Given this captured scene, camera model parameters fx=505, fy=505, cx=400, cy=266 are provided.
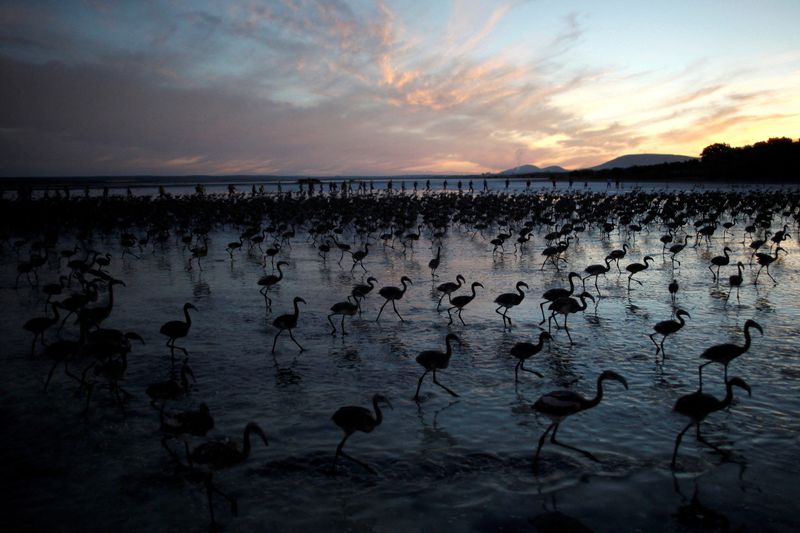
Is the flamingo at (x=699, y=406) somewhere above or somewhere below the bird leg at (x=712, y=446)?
above

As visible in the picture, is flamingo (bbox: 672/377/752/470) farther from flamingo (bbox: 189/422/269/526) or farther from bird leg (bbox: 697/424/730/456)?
flamingo (bbox: 189/422/269/526)

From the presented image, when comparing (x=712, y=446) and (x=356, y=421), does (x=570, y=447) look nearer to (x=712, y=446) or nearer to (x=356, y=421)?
(x=712, y=446)

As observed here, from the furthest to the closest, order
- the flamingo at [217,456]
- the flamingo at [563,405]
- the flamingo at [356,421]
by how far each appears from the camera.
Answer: the flamingo at [563,405] → the flamingo at [356,421] → the flamingo at [217,456]

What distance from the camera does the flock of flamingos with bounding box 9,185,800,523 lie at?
224 inches

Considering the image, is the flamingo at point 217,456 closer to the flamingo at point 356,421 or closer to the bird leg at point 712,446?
the flamingo at point 356,421

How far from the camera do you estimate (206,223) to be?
27.5 meters

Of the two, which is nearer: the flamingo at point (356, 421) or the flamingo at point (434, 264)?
the flamingo at point (356, 421)

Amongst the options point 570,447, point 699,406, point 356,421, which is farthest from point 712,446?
point 356,421

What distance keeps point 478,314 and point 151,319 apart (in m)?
7.32

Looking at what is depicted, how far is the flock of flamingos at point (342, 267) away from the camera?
568 centimetres

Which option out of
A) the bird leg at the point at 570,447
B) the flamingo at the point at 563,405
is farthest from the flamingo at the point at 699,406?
the bird leg at the point at 570,447

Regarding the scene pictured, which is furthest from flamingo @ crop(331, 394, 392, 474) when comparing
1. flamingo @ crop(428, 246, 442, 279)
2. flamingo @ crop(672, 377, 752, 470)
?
flamingo @ crop(428, 246, 442, 279)

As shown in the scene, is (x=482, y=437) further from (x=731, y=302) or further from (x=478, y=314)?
(x=731, y=302)

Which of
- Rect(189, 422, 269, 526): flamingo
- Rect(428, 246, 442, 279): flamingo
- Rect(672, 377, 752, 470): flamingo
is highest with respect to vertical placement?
Rect(428, 246, 442, 279): flamingo
